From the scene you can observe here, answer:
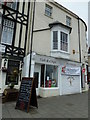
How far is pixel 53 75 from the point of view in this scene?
1090 cm

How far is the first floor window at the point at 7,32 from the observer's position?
27.9ft

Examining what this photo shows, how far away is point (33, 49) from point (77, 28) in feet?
25.7

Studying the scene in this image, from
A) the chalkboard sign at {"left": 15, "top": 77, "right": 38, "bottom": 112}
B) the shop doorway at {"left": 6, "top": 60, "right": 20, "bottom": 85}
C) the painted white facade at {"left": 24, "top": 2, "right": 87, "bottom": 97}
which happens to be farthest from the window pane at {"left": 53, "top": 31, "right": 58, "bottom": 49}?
the chalkboard sign at {"left": 15, "top": 77, "right": 38, "bottom": 112}

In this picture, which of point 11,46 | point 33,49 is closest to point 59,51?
point 33,49

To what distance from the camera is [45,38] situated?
35.2ft

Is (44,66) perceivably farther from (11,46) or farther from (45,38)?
(11,46)

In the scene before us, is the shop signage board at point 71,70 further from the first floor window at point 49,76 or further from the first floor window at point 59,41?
the first floor window at point 59,41

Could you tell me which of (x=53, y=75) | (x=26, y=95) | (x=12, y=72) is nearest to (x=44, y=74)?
(x=53, y=75)

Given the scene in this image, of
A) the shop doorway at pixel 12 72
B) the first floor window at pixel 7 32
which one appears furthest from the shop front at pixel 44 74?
the first floor window at pixel 7 32

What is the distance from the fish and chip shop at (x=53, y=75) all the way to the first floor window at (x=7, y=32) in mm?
1970

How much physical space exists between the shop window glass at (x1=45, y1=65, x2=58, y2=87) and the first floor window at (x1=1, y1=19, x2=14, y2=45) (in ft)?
13.7

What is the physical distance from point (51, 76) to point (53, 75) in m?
0.26

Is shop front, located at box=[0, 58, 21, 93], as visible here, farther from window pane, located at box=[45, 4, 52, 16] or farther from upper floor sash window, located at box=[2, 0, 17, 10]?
window pane, located at box=[45, 4, 52, 16]

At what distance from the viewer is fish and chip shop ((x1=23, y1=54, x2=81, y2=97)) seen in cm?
926
